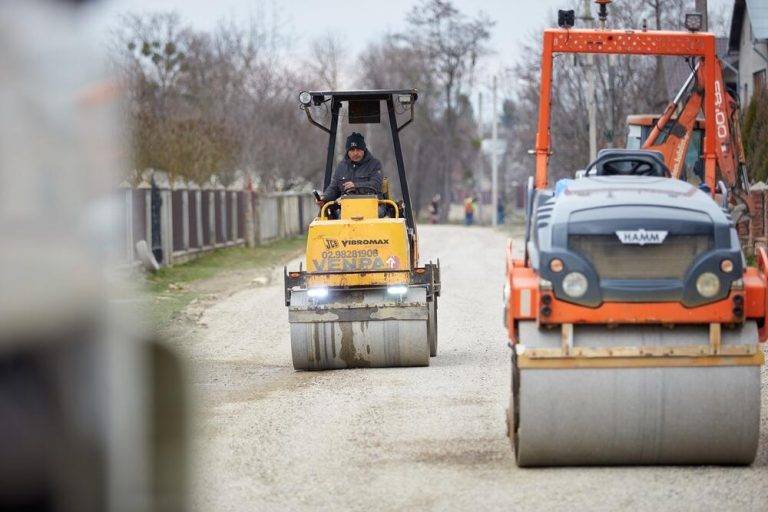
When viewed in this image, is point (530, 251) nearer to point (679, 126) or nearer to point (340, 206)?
point (340, 206)

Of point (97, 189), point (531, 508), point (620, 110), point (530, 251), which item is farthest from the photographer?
point (620, 110)

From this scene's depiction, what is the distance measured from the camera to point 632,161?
9305 mm

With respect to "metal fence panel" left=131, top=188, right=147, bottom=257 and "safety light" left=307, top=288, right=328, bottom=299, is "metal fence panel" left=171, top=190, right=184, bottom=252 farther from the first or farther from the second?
"safety light" left=307, top=288, right=328, bottom=299

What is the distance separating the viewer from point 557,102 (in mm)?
46156

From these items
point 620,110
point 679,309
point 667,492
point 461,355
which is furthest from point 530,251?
point 620,110

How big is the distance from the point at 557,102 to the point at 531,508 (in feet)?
133

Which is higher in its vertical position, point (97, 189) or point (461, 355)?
point (97, 189)

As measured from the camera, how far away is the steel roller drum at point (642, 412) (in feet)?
24.3

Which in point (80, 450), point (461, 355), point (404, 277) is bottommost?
point (461, 355)

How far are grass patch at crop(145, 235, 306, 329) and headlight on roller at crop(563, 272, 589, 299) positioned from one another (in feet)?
35.6

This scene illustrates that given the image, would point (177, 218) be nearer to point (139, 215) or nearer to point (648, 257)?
point (139, 215)

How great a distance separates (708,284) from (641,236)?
0.48m

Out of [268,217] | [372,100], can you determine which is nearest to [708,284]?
[372,100]

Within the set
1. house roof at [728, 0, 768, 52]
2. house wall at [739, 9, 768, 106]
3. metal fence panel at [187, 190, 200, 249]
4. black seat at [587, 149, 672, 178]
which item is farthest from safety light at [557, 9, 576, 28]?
house wall at [739, 9, 768, 106]
